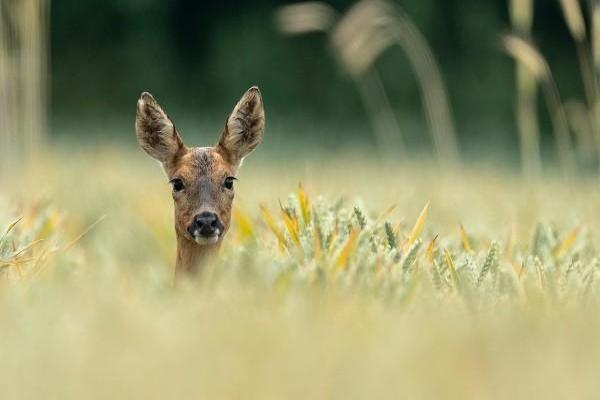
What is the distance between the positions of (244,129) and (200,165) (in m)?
0.24

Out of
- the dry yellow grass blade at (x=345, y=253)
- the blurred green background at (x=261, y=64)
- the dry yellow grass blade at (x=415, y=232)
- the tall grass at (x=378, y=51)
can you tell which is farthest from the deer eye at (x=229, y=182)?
the blurred green background at (x=261, y=64)

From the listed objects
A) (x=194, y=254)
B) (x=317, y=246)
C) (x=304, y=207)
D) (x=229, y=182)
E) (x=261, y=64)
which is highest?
(x=261, y=64)

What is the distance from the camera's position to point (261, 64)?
42.3 feet

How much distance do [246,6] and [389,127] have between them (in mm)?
3289

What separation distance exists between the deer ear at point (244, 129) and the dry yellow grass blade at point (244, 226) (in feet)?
0.65

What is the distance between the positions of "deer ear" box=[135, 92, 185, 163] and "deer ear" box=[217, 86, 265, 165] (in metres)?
0.14

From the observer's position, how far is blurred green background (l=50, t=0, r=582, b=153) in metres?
12.0

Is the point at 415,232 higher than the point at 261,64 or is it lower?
lower

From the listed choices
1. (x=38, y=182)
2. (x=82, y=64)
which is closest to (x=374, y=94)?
(x=82, y=64)

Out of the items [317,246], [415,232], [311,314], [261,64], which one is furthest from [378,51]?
[311,314]

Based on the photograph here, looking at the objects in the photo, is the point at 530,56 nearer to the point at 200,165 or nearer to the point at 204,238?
the point at 200,165

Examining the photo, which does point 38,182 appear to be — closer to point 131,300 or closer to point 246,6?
point 131,300

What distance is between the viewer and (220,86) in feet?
41.9

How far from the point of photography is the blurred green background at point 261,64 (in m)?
12.0
